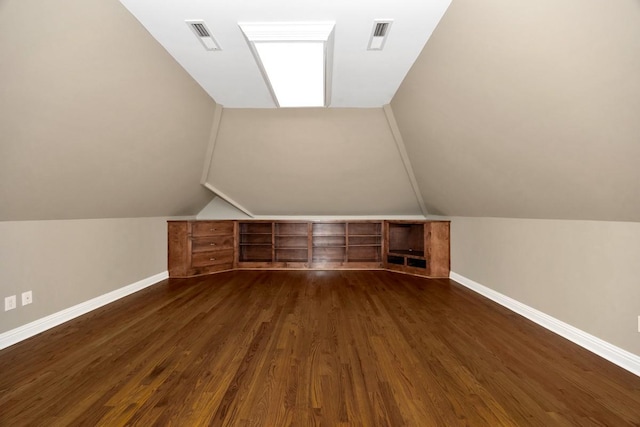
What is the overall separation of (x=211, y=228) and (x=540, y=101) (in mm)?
4958

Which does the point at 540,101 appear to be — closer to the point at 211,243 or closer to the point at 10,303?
the point at 10,303

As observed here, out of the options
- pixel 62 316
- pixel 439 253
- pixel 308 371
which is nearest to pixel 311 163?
pixel 439 253

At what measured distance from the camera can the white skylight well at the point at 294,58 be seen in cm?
247

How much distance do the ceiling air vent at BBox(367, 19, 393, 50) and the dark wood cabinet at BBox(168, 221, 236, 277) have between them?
3.94 meters

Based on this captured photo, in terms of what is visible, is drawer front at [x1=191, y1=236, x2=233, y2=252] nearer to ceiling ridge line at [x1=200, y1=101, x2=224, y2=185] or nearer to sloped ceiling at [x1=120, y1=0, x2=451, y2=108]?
ceiling ridge line at [x1=200, y1=101, x2=224, y2=185]

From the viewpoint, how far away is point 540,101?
81.8 inches

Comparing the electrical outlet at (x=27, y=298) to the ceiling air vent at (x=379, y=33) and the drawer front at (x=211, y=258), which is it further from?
the ceiling air vent at (x=379, y=33)

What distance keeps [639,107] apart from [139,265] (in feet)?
17.0

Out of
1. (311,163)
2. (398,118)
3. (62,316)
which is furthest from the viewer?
(311,163)

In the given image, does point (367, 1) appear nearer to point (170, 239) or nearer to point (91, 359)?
point (91, 359)

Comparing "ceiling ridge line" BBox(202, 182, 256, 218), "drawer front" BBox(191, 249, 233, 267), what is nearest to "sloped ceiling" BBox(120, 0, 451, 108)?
"ceiling ridge line" BBox(202, 182, 256, 218)

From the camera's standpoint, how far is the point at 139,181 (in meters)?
3.72

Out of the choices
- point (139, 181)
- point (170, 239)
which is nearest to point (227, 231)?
point (170, 239)

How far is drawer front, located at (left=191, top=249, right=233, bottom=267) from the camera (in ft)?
17.5
